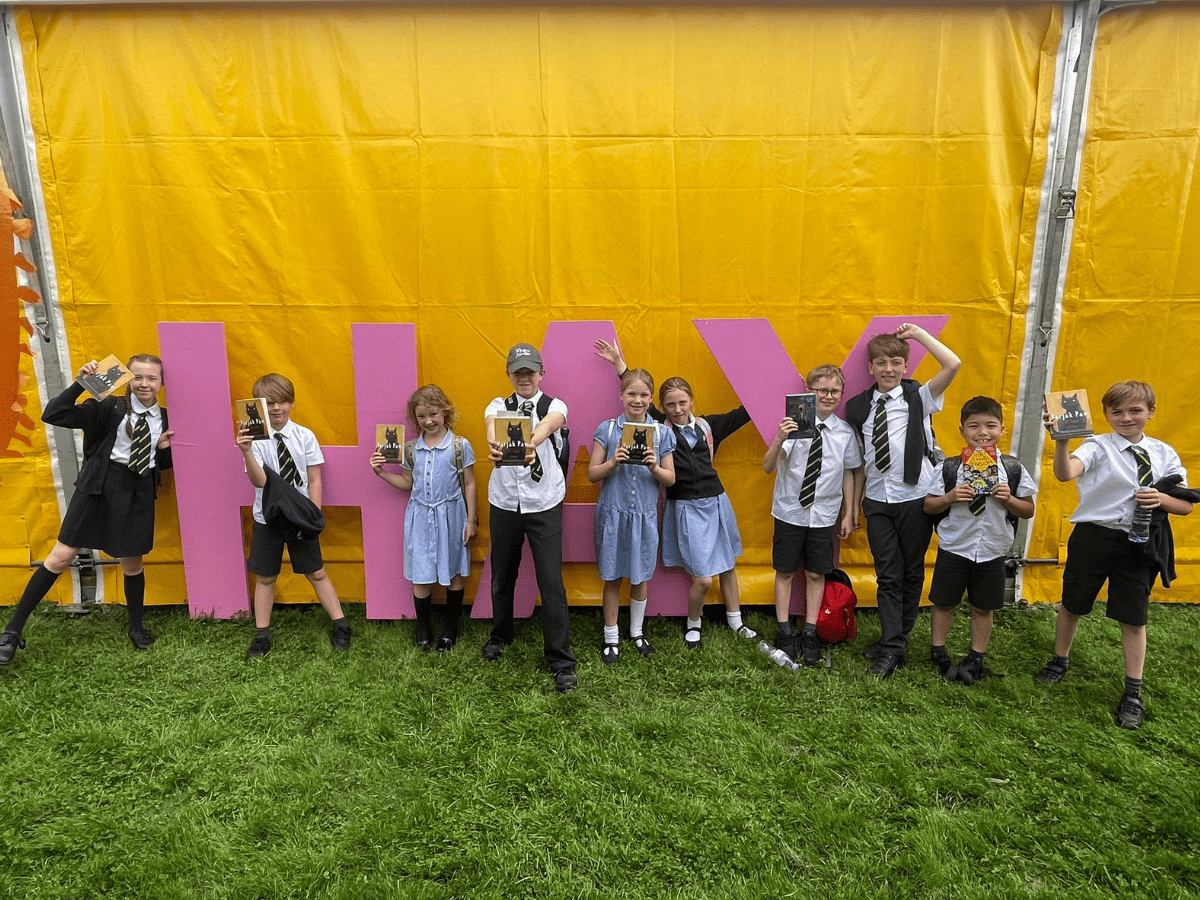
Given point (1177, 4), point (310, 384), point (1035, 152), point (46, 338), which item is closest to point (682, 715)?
point (310, 384)

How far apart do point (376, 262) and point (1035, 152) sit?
4.03m

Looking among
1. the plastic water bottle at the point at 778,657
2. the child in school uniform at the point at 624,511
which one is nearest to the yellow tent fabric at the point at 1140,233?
the plastic water bottle at the point at 778,657

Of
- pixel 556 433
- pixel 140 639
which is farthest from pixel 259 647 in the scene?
pixel 556 433

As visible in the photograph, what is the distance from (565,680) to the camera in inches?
136

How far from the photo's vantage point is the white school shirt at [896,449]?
361 cm

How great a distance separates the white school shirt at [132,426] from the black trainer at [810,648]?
3.97 m

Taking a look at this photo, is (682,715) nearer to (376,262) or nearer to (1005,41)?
(376,262)

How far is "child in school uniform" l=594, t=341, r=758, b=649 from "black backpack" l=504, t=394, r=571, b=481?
1.71 ft

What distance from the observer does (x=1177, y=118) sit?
3855 mm

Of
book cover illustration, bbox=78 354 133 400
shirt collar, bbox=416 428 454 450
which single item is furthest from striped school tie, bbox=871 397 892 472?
book cover illustration, bbox=78 354 133 400

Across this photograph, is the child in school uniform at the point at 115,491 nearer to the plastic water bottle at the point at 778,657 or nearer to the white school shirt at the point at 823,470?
the plastic water bottle at the point at 778,657

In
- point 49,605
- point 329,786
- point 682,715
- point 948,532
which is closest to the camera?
point 329,786

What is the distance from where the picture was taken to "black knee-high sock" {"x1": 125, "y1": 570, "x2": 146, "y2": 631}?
3889 millimetres

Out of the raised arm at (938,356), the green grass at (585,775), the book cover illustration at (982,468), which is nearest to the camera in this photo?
the green grass at (585,775)
